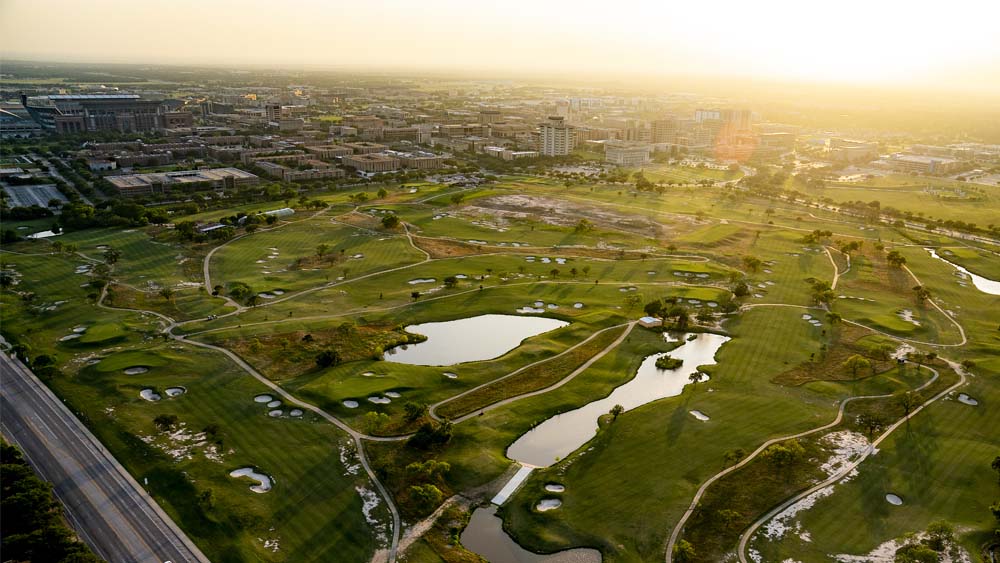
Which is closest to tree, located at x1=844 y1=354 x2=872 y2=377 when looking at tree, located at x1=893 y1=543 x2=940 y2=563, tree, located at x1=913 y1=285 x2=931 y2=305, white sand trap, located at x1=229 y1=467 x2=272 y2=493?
tree, located at x1=893 y1=543 x2=940 y2=563

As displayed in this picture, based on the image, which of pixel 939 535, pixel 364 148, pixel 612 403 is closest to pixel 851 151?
pixel 364 148

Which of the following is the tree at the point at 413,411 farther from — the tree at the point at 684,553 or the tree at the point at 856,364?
the tree at the point at 856,364

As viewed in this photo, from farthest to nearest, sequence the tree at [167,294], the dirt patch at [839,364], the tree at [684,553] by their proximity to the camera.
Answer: the tree at [167,294] → the dirt patch at [839,364] → the tree at [684,553]

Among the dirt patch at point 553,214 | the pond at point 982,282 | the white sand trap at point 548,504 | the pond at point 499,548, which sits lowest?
the pond at point 499,548

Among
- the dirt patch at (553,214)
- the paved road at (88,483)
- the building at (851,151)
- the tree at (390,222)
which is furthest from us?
the building at (851,151)

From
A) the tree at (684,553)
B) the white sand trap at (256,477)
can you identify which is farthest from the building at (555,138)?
the tree at (684,553)

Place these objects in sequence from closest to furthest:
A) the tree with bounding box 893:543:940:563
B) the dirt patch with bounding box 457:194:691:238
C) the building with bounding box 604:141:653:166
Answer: the tree with bounding box 893:543:940:563
the dirt patch with bounding box 457:194:691:238
the building with bounding box 604:141:653:166

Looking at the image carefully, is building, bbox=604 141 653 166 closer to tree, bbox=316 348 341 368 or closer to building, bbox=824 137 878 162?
building, bbox=824 137 878 162
